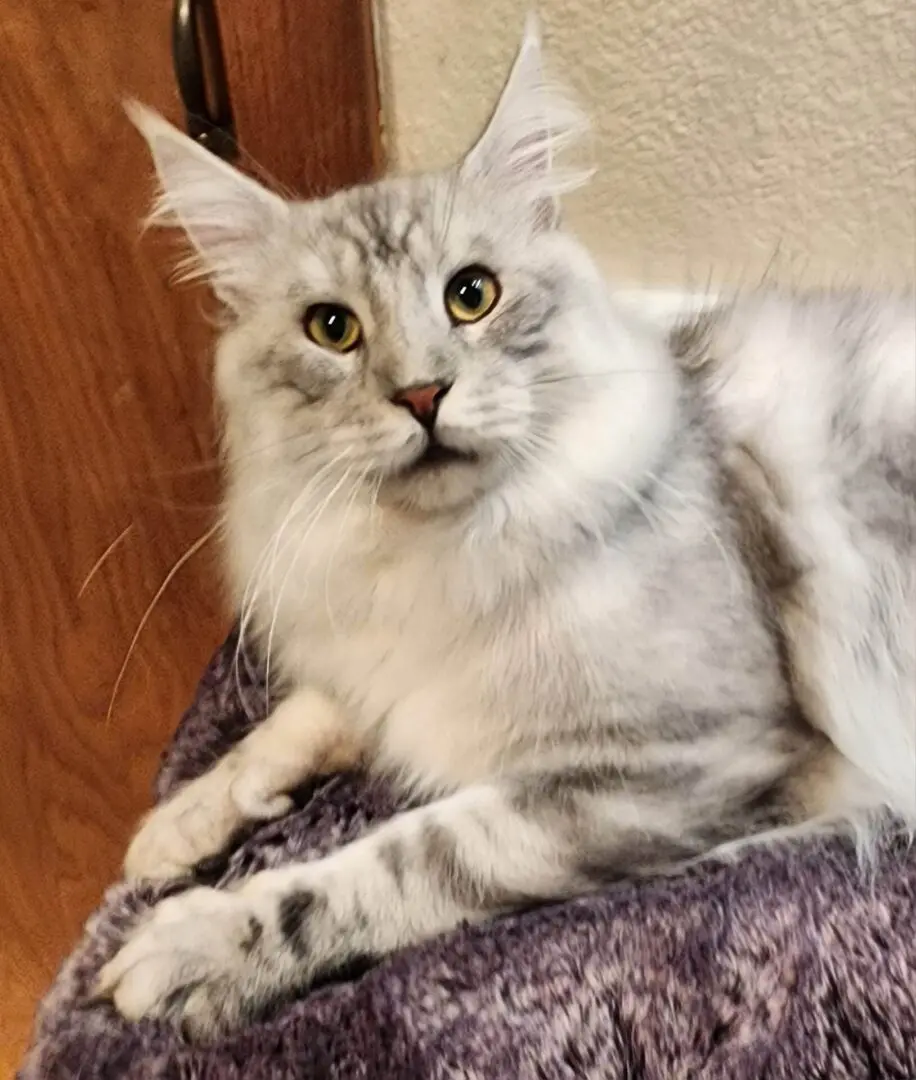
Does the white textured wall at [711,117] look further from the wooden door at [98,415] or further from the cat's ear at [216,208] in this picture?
the cat's ear at [216,208]

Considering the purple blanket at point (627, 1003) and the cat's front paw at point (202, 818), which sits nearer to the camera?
the purple blanket at point (627, 1003)

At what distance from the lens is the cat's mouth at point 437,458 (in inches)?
33.2

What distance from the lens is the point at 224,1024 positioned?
2.67 ft

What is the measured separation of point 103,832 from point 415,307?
0.95 m

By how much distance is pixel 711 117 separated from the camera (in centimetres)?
136

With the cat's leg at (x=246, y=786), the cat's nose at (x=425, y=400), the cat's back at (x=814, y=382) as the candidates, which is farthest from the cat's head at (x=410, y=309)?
the cat's leg at (x=246, y=786)

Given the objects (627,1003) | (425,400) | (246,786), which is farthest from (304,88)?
(627,1003)

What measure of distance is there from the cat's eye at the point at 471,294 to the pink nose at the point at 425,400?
100 millimetres

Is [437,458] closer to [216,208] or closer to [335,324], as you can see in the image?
[335,324]

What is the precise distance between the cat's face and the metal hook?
0.66 feet

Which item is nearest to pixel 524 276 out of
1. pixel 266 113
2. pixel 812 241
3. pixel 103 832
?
pixel 266 113

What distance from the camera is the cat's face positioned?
85cm

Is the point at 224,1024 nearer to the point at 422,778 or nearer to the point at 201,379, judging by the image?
the point at 422,778

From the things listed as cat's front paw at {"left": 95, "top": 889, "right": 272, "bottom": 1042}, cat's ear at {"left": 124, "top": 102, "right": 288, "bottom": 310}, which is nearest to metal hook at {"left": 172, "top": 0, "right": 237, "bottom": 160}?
cat's ear at {"left": 124, "top": 102, "right": 288, "bottom": 310}
